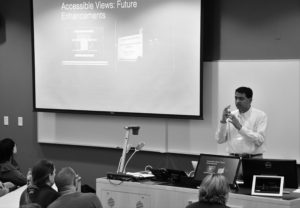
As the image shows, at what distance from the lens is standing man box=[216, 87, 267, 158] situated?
556 centimetres

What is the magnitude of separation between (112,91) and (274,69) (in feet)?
6.74

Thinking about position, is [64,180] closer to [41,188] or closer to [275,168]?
[41,188]

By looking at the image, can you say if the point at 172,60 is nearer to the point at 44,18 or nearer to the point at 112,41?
the point at 112,41

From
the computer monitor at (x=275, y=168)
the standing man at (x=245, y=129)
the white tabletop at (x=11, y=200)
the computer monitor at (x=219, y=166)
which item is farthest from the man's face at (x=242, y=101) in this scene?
the white tabletop at (x=11, y=200)

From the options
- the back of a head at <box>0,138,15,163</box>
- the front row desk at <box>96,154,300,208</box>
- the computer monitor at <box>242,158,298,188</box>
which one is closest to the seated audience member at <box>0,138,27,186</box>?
the back of a head at <box>0,138,15,163</box>

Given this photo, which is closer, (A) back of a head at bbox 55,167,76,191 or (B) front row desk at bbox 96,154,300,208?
(A) back of a head at bbox 55,167,76,191

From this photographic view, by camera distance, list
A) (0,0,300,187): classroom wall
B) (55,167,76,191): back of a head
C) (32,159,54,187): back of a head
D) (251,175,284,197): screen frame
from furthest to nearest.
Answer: (0,0,300,187): classroom wall, (251,175,284,197): screen frame, (32,159,54,187): back of a head, (55,167,76,191): back of a head

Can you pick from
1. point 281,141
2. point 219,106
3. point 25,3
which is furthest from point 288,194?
point 25,3

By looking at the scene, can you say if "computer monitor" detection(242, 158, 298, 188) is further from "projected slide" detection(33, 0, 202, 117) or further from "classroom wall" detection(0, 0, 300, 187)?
"projected slide" detection(33, 0, 202, 117)

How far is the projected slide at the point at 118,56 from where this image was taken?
6.56 m

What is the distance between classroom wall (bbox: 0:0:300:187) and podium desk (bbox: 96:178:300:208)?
5.67 feet

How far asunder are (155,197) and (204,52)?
7.31 feet

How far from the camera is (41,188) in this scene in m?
4.20

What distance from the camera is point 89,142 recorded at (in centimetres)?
742
